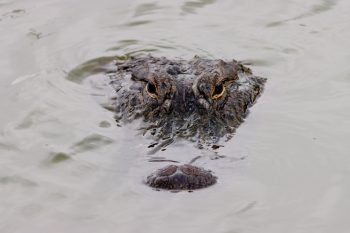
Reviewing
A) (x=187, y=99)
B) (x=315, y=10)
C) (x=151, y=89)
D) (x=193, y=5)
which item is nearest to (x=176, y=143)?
(x=187, y=99)

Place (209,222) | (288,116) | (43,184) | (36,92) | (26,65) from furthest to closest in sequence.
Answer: (26,65)
(36,92)
(288,116)
(43,184)
(209,222)

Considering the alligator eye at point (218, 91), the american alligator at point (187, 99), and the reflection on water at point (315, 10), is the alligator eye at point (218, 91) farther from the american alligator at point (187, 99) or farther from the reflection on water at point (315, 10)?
the reflection on water at point (315, 10)

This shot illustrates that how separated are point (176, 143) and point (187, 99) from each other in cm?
60

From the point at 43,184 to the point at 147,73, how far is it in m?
1.83

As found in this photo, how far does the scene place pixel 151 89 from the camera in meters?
7.46

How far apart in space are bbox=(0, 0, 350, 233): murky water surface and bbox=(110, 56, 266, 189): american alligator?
6.2 inches

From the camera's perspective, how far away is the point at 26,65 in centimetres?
912

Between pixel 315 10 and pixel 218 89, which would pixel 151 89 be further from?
pixel 315 10

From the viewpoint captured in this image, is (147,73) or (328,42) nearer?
(147,73)

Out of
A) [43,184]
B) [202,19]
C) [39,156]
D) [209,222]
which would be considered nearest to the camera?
[209,222]

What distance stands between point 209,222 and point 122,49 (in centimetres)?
416

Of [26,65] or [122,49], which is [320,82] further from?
[26,65]

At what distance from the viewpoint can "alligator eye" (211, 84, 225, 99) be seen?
24.3ft

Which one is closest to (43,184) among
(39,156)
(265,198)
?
(39,156)
